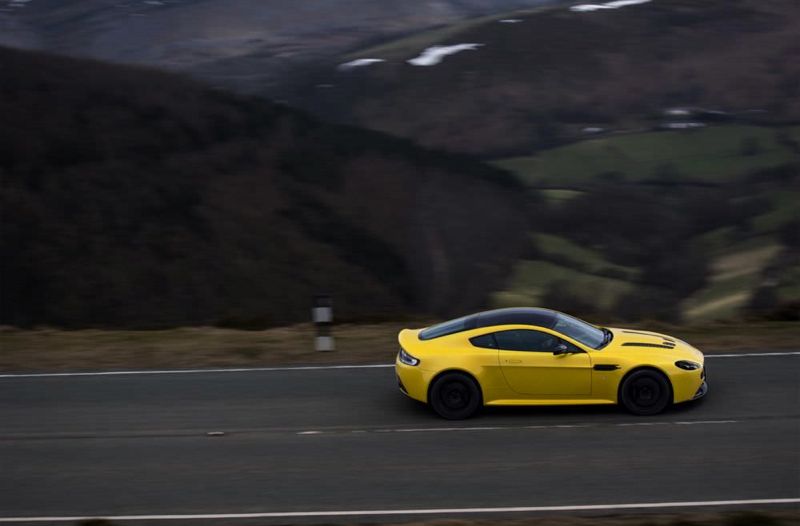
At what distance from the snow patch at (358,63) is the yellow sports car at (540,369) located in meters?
56.9

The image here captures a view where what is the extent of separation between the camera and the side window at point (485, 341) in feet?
36.5

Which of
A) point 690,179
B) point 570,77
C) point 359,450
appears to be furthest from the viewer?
point 570,77

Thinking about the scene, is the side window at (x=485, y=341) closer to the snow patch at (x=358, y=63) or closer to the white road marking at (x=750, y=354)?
the white road marking at (x=750, y=354)

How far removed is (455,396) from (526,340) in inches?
40.3

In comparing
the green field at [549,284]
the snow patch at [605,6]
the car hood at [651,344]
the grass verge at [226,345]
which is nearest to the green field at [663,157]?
the green field at [549,284]

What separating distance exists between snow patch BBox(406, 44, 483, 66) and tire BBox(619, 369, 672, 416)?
58137 millimetres

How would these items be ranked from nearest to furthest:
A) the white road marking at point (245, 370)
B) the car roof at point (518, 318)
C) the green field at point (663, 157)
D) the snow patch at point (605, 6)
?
the car roof at point (518, 318), the white road marking at point (245, 370), the green field at point (663, 157), the snow patch at point (605, 6)

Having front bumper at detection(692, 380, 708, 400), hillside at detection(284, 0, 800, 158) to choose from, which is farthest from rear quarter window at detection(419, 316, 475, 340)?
hillside at detection(284, 0, 800, 158)

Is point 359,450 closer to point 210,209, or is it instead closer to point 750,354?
point 750,354

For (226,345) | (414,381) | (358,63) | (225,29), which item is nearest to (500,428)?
(414,381)

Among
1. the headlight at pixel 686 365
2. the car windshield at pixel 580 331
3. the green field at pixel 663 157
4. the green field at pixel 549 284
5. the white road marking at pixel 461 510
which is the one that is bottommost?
the green field at pixel 549 284

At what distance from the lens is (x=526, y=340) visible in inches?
436

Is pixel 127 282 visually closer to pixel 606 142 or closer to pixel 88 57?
pixel 88 57

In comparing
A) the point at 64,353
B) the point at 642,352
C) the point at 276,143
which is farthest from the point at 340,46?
the point at 642,352
